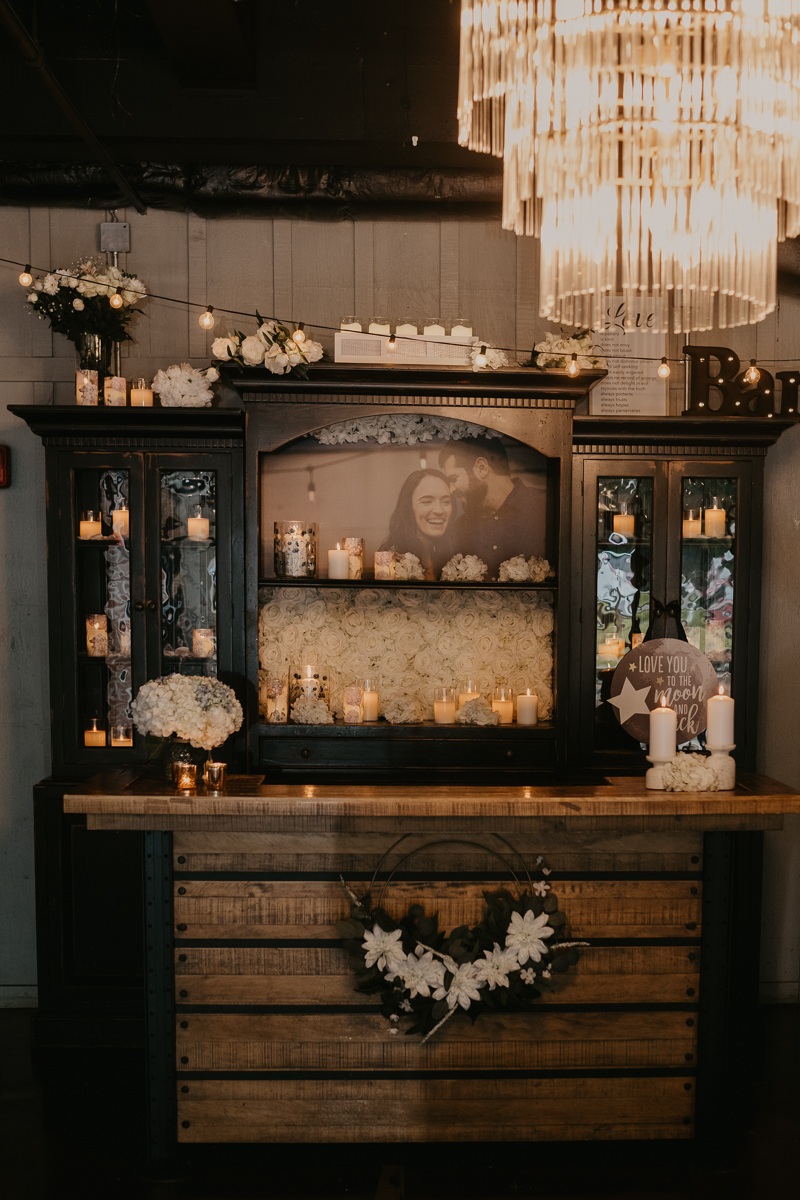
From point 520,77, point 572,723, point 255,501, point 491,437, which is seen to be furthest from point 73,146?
point 572,723

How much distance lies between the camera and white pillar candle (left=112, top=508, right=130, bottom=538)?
3.26m

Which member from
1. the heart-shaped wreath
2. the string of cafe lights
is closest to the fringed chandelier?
the string of cafe lights

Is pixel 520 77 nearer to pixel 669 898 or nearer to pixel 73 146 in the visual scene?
pixel 669 898

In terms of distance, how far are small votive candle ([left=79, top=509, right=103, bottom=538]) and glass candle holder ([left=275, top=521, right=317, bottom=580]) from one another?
2.34 feet

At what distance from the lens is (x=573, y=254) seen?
5.04 ft

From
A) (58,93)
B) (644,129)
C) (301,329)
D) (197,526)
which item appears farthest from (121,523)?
(644,129)

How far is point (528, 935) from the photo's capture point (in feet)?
7.43

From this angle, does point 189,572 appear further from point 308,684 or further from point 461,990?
point 461,990

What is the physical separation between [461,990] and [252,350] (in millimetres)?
2309

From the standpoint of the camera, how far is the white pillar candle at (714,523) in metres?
3.31

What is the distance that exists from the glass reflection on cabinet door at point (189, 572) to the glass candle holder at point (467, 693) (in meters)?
1.05

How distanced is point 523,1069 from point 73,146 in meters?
3.58

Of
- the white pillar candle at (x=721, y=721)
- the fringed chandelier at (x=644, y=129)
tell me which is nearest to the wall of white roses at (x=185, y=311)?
the white pillar candle at (x=721, y=721)

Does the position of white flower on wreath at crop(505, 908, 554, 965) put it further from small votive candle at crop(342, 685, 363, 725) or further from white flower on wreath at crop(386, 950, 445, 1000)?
small votive candle at crop(342, 685, 363, 725)
